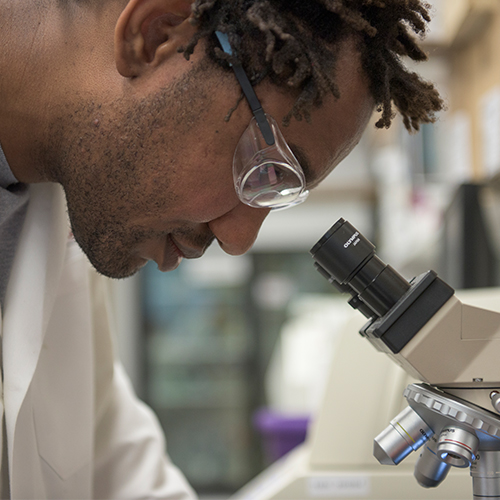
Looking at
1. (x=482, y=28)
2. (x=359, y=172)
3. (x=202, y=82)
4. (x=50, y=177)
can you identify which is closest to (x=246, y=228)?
(x=202, y=82)

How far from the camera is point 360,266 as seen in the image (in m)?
0.71

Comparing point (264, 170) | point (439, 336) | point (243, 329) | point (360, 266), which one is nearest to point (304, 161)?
point (264, 170)

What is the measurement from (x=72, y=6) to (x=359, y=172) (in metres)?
3.12

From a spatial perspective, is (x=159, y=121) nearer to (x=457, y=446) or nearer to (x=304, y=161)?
(x=304, y=161)

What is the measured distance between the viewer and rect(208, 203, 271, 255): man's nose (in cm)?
86

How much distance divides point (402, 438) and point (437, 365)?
0.10 meters

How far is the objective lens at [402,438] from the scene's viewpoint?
681 mm

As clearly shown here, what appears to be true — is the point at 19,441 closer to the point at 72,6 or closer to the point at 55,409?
the point at 55,409

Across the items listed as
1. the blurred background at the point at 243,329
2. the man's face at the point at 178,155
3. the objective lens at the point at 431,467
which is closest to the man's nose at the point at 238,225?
the man's face at the point at 178,155

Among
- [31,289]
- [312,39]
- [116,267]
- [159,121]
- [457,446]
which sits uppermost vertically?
[312,39]

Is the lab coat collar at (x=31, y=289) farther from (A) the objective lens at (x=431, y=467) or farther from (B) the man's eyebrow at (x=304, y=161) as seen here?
(A) the objective lens at (x=431, y=467)

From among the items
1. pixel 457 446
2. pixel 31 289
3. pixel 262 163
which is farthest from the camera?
pixel 31 289

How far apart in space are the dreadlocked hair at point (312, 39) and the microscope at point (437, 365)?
20cm

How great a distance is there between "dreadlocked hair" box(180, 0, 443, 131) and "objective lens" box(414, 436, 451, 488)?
0.44m
